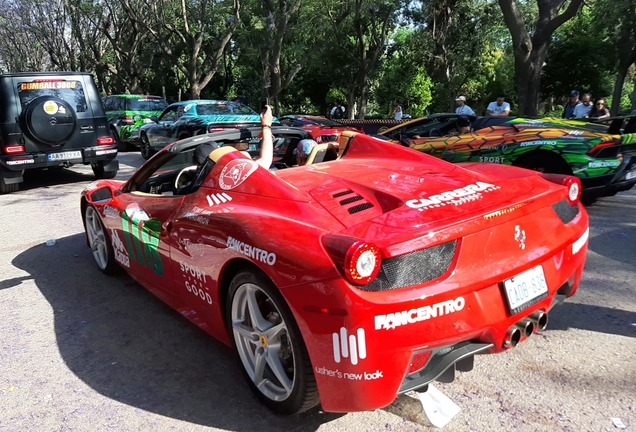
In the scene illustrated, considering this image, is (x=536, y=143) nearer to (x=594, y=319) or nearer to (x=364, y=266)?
(x=594, y=319)

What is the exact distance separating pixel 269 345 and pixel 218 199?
2.98ft

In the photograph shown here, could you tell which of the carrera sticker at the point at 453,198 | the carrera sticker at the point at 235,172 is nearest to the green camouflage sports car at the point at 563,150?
the carrera sticker at the point at 453,198

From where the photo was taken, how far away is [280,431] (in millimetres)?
→ 2477

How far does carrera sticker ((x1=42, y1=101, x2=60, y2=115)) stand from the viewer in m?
9.01

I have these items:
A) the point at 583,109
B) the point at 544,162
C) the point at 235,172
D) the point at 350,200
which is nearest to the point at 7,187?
the point at 235,172

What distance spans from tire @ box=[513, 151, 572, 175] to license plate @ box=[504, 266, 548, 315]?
430 centimetres

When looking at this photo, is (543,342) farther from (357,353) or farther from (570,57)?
(570,57)

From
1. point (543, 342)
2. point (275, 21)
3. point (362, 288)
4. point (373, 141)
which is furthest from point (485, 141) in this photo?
point (275, 21)

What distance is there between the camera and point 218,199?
2.96 meters

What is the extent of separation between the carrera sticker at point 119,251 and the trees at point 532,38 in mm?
11723

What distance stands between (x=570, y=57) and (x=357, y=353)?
29576 millimetres

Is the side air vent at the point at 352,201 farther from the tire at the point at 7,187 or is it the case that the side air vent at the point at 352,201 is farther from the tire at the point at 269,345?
the tire at the point at 7,187

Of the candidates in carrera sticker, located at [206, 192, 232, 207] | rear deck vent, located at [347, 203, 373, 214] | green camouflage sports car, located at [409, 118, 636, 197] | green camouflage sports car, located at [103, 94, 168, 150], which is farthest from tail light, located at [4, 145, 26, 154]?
rear deck vent, located at [347, 203, 373, 214]

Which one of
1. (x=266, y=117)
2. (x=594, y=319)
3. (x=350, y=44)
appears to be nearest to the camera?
(x=594, y=319)
